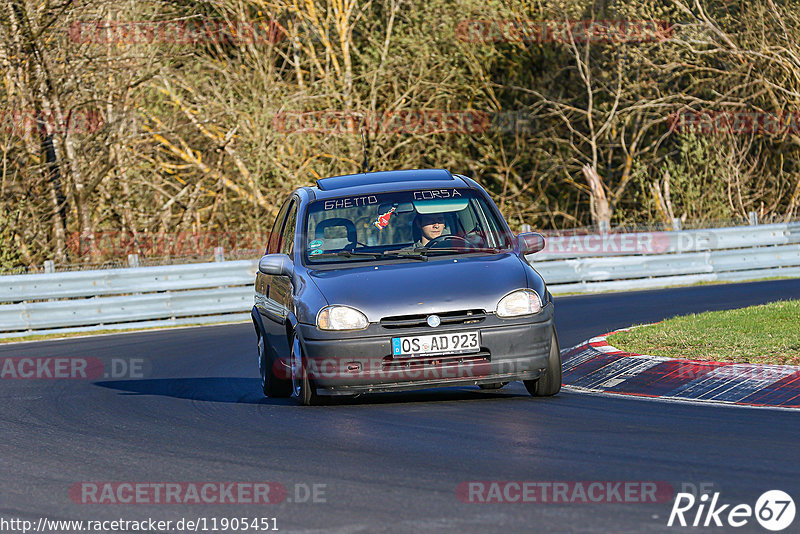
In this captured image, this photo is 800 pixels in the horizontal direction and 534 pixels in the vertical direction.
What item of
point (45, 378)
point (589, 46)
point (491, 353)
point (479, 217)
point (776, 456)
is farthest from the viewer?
point (589, 46)

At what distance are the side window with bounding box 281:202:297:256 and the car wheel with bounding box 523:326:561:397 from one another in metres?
2.33

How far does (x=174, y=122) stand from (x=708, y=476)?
942 inches

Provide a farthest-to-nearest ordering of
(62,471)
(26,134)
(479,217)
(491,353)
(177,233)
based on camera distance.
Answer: (177,233) < (26,134) < (479,217) < (491,353) < (62,471)

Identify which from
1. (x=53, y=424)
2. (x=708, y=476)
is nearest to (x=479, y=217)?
(x=53, y=424)

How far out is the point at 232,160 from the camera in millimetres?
29125

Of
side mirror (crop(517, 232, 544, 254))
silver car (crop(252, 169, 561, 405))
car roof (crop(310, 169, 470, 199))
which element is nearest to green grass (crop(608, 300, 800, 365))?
side mirror (crop(517, 232, 544, 254))

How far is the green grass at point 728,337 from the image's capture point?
10.4 meters

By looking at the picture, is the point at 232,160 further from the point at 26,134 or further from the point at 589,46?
the point at 589,46

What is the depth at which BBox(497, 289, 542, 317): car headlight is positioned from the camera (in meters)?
9.00

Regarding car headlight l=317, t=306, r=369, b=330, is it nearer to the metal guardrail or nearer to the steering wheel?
the steering wheel

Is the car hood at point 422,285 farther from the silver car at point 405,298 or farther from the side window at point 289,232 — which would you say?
the side window at point 289,232

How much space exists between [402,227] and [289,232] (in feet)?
4.34

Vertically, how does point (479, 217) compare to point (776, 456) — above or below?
above

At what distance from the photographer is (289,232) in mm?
10984
